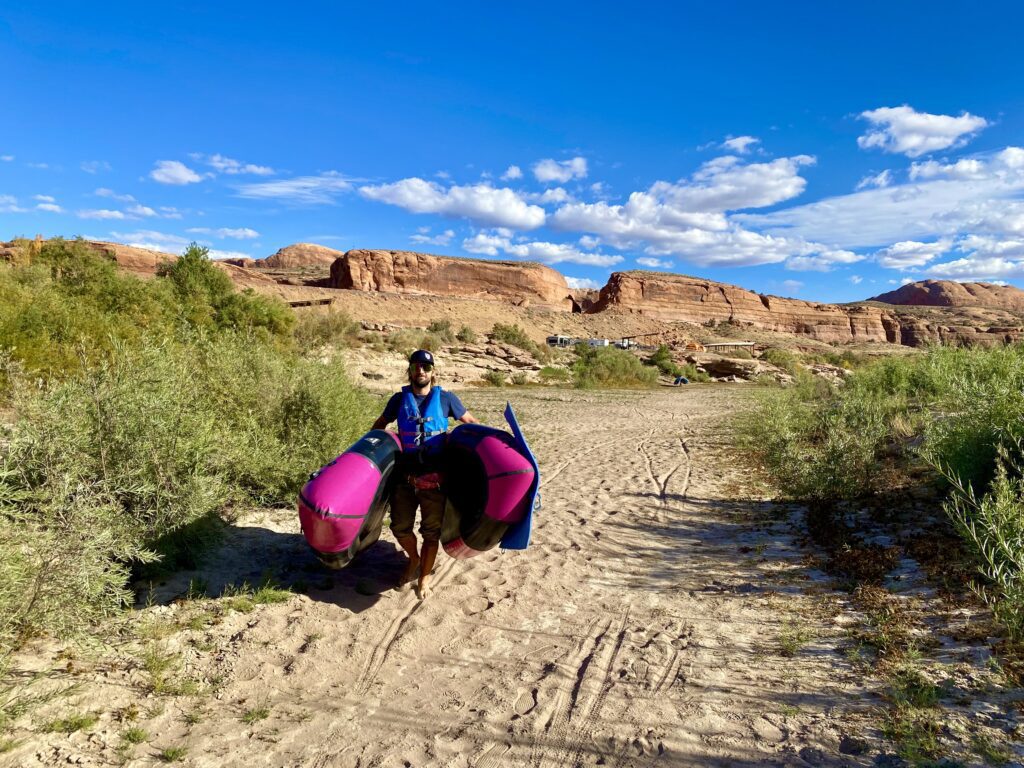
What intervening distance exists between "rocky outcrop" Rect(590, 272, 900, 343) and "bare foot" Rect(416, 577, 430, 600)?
246 ft

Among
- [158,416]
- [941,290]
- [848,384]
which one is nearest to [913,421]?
[848,384]

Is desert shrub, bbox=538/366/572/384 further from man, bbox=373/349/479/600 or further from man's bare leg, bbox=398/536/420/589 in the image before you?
man, bbox=373/349/479/600

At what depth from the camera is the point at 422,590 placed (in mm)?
4203

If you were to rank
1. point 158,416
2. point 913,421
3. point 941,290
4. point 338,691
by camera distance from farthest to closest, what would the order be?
point 941,290 < point 913,421 < point 158,416 < point 338,691

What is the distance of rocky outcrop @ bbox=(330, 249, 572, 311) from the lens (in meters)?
68.4

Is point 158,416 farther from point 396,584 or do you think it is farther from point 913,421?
point 913,421

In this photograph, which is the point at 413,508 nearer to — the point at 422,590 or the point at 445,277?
the point at 422,590

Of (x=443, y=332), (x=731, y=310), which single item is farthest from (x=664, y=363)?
(x=731, y=310)

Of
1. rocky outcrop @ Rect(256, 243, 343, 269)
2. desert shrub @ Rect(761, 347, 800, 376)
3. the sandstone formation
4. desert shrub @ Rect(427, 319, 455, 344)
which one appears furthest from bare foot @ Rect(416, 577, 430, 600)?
the sandstone formation

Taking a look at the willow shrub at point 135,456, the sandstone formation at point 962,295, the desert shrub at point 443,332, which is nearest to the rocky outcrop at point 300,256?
the desert shrub at point 443,332

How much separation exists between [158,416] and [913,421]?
31.6 feet

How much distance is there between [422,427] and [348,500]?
0.73 meters

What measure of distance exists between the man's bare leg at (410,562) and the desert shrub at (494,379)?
64.3 feet

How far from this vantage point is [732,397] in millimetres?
21844
